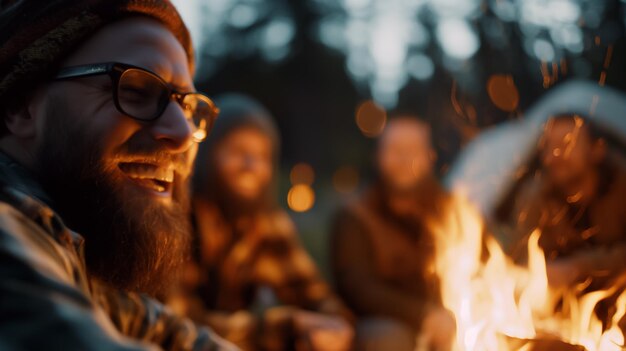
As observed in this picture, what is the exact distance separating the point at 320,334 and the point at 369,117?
16.5 metres

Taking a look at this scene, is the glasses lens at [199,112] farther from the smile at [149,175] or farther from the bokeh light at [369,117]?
the bokeh light at [369,117]

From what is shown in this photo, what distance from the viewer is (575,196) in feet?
11.1

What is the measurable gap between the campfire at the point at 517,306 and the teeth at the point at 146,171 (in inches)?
43.9

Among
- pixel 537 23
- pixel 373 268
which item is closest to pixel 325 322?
pixel 373 268

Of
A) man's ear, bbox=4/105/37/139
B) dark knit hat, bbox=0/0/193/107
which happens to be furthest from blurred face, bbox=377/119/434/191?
man's ear, bbox=4/105/37/139

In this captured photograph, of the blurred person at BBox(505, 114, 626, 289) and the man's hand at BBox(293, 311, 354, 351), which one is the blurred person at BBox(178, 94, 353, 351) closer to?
the man's hand at BBox(293, 311, 354, 351)

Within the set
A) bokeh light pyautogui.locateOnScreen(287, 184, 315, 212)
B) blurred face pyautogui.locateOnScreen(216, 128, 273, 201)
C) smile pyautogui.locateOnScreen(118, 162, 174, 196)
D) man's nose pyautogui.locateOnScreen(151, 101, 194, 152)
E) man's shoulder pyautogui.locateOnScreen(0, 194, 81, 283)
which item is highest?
bokeh light pyautogui.locateOnScreen(287, 184, 315, 212)

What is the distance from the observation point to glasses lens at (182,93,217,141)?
1.90 metres

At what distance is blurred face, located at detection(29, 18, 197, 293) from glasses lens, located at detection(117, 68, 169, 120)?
0.03 m

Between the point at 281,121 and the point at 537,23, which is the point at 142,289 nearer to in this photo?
the point at 537,23

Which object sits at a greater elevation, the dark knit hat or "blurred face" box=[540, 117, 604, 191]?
"blurred face" box=[540, 117, 604, 191]

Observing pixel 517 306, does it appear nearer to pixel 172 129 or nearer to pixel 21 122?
pixel 172 129

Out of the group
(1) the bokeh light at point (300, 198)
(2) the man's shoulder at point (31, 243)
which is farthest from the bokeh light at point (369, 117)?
(2) the man's shoulder at point (31, 243)

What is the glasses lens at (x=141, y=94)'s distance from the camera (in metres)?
1.66
